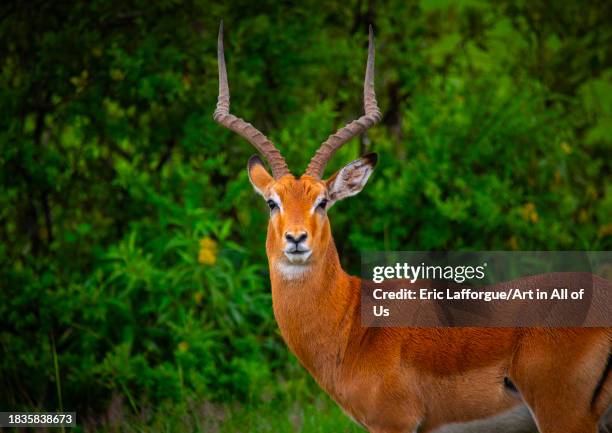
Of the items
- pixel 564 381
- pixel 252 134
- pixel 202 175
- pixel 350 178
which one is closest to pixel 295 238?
pixel 350 178

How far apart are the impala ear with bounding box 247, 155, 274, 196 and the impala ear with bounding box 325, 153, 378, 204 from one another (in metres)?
0.36

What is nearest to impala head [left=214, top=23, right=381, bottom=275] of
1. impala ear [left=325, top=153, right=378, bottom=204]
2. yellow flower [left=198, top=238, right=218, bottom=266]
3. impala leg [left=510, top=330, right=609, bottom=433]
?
impala ear [left=325, top=153, right=378, bottom=204]

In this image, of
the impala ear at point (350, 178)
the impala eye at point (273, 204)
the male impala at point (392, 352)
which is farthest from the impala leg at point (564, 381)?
the impala eye at point (273, 204)

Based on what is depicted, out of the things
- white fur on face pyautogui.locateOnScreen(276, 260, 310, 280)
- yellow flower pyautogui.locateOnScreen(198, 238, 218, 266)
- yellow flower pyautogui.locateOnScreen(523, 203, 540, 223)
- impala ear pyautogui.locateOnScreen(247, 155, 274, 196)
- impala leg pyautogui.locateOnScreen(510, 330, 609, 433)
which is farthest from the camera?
yellow flower pyautogui.locateOnScreen(523, 203, 540, 223)

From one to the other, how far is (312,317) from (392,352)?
0.48 m

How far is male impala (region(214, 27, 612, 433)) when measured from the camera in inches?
188

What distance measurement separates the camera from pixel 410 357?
5.11 metres

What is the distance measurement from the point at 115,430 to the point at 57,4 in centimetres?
379

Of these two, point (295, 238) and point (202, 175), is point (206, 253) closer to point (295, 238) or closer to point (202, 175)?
point (202, 175)

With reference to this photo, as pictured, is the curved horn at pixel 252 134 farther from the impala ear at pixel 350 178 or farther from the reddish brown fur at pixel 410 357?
the impala ear at pixel 350 178

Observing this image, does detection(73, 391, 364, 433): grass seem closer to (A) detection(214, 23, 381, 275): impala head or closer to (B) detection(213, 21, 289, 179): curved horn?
(A) detection(214, 23, 381, 275): impala head

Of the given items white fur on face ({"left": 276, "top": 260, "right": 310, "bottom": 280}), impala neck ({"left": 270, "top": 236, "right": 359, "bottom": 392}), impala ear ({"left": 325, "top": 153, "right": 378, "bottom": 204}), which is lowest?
impala neck ({"left": 270, "top": 236, "right": 359, "bottom": 392})

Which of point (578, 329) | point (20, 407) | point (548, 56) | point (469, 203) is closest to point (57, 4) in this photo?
point (20, 407)

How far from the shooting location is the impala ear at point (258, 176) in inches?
222
